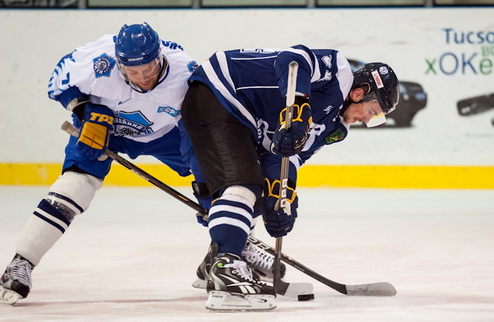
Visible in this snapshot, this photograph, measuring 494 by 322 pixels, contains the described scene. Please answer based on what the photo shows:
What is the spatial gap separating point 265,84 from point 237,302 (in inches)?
28.2

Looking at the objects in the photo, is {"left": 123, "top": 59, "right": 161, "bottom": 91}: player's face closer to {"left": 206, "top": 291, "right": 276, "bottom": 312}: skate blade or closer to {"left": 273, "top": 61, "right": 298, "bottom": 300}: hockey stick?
{"left": 273, "top": 61, "right": 298, "bottom": 300}: hockey stick

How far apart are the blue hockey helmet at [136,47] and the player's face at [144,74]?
0.02 m

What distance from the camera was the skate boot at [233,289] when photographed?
96.0 inches

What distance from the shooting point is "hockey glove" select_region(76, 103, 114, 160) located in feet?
9.33

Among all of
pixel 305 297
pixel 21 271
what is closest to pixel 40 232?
pixel 21 271

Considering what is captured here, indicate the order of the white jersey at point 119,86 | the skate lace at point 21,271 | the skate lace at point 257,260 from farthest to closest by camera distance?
the skate lace at point 257,260 → the white jersey at point 119,86 → the skate lace at point 21,271

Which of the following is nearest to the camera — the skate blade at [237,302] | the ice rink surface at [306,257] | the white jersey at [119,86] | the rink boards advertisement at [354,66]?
the skate blade at [237,302]

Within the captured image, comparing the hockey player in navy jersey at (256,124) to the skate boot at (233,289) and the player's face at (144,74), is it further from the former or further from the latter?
the player's face at (144,74)

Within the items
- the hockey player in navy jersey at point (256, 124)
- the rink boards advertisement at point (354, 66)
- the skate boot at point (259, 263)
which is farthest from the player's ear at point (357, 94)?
the rink boards advertisement at point (354, 66)

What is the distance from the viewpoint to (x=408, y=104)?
21.6 ft

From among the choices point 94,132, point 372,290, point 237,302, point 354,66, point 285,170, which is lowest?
point 237,302

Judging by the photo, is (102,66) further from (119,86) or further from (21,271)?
(21,271)

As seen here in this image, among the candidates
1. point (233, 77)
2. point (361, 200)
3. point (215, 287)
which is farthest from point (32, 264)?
point (361, 200)

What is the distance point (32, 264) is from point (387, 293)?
3.84ft
